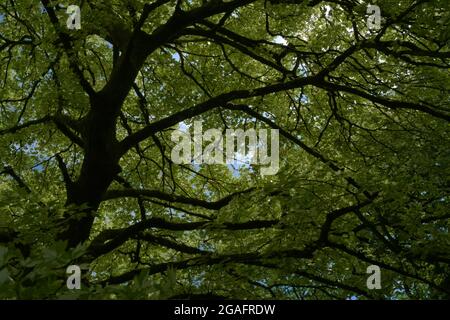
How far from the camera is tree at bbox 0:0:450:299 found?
7344 millimetres

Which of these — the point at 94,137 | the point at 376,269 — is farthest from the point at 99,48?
the point at 376,269

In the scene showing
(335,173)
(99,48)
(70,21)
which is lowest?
(335,173)

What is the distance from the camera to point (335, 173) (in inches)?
309

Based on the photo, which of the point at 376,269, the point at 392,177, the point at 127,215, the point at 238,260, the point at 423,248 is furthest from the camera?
the point at 127,215

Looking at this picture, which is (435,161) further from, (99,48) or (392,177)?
(99,48)

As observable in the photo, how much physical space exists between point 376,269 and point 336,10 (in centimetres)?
555

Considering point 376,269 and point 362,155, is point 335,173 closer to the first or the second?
point 376,269

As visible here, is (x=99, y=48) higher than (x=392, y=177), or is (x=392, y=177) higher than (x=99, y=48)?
(x=99, y=48)

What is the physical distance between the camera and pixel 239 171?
49.1 feet

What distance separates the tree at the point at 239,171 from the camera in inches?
289
